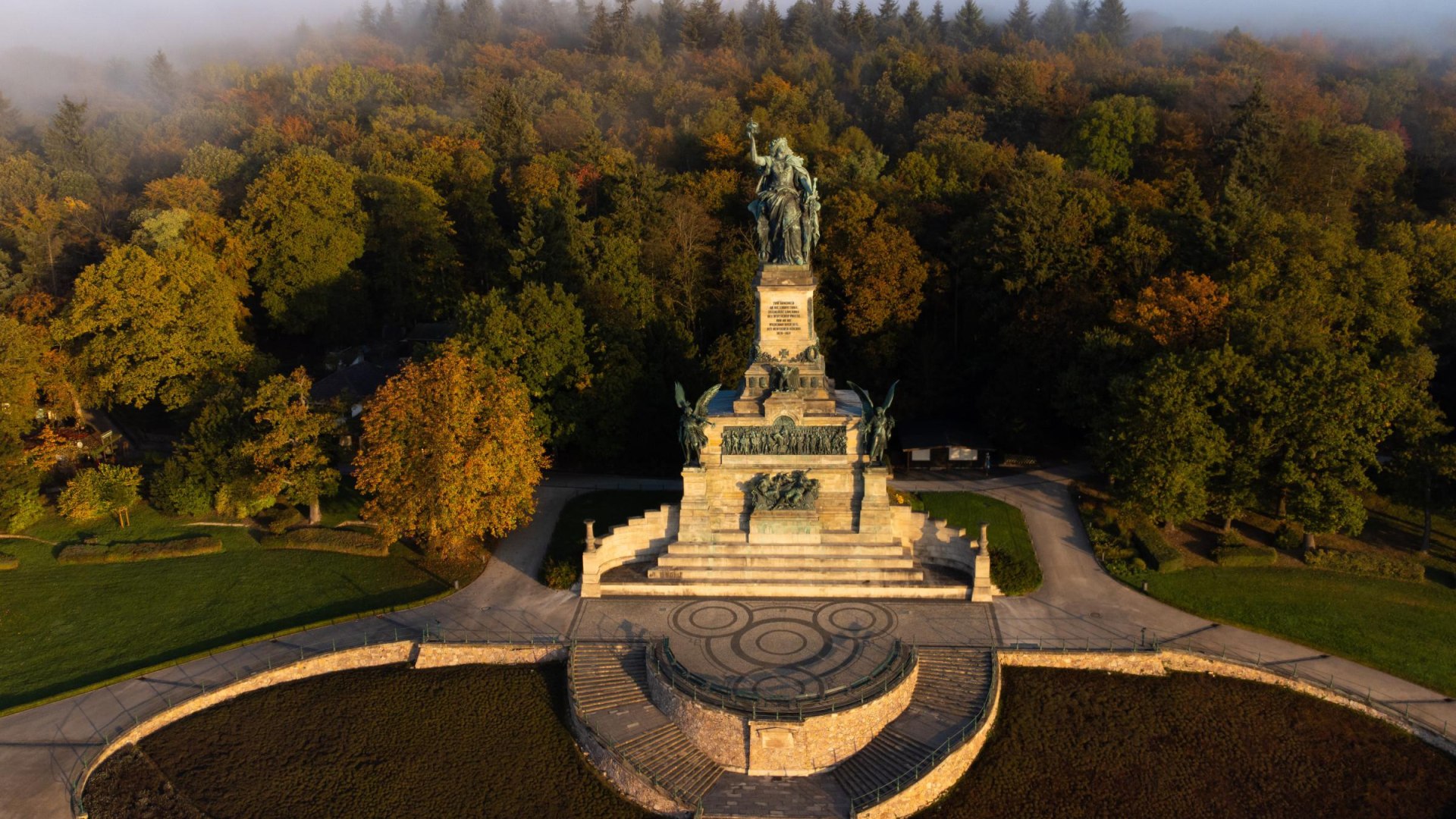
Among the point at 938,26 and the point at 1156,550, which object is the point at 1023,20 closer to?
the point at 938,26

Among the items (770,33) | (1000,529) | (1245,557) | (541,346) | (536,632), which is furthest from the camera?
(770,33)

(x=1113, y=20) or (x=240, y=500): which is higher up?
(x=1113, y=20)

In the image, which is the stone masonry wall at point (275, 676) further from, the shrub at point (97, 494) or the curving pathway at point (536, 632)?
the shrub at point (97, 494)

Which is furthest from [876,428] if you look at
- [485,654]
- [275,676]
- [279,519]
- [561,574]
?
[279,519]

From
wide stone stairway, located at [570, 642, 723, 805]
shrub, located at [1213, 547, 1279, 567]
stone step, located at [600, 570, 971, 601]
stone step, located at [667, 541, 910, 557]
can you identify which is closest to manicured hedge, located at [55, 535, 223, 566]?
stone step, located at [600, 570, 971, 601]

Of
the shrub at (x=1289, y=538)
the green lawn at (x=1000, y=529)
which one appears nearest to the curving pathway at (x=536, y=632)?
the green lawn at (x=1000, y=529)

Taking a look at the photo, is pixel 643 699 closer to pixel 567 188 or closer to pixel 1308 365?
pixel 1308 365

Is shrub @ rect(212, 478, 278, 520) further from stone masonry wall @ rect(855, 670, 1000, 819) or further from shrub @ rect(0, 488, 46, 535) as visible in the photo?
stone masonry wall @ rect(855, 670, 1000, 819)
